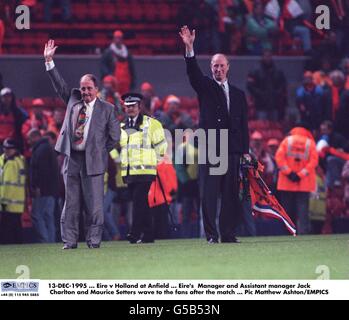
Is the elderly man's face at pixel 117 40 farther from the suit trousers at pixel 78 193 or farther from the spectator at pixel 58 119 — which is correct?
the suit trousers at pixel 78 193

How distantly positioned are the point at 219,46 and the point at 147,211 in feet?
31.7

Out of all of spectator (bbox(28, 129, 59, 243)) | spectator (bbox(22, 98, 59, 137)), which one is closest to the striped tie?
spectator (bbox(28, 129, 59, 243))

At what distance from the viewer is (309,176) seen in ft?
65.7

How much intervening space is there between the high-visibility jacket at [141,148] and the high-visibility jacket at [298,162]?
3.62 m

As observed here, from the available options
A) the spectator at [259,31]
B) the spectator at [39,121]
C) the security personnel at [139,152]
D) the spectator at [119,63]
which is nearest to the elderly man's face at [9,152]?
the spectator at [39,121]

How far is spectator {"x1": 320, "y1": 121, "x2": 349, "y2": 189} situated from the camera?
2178 cm

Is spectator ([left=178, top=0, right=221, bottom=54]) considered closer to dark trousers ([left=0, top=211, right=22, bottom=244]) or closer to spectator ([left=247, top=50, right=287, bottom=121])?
spectator ([left=247, top=50, right=287, bottom=121])

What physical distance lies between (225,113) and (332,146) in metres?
6.04

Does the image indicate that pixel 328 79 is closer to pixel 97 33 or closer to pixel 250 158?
pixel 97 33

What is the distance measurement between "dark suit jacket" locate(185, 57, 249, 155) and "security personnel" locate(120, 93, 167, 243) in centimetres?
75

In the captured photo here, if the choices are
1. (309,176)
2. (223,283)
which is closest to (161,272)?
(223,283)

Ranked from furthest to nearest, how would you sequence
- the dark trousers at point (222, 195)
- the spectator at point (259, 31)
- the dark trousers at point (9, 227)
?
1. the spectator at point (259, 31)
2. the dark trousers at point (9, 227)
3. the dark trousers at point (222, 195)

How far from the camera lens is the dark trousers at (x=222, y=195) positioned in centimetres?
1608
